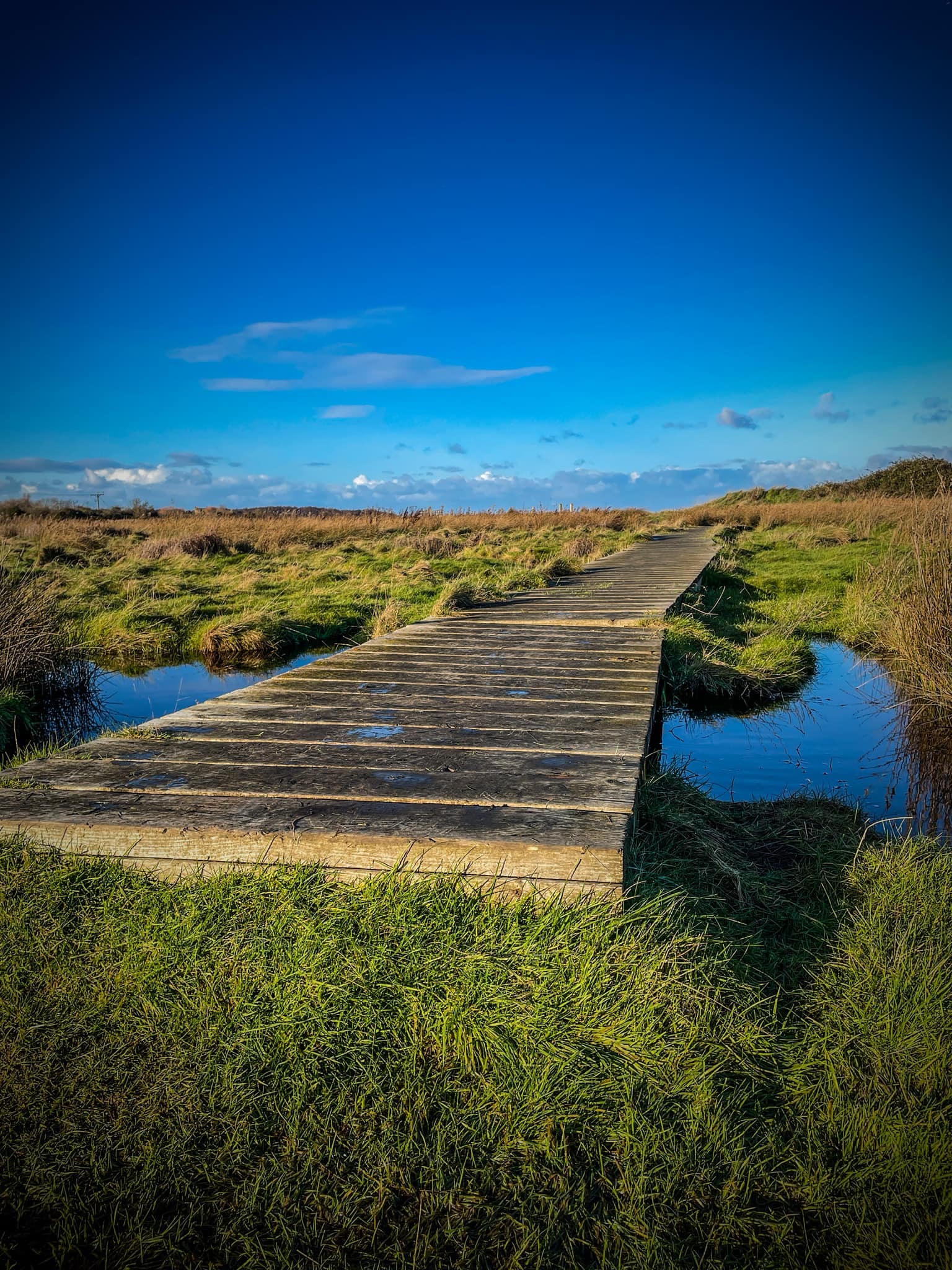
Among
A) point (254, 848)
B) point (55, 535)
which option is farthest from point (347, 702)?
point (55, 535)

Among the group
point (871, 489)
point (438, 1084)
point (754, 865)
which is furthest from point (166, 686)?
point (871, 489)

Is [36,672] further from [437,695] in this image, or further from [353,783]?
[353,783]

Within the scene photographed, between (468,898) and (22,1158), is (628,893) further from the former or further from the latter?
(22,1158)

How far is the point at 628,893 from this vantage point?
6.48 ft

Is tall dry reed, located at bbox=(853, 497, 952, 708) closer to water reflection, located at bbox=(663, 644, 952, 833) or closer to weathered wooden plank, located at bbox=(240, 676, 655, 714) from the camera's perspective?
water reflection, located at bbox=(663, 644, 952, 833)

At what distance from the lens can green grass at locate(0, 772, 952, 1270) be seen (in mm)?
1296

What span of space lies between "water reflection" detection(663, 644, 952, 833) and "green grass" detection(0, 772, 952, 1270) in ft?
8.40

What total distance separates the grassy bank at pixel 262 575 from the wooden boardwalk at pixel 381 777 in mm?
3554

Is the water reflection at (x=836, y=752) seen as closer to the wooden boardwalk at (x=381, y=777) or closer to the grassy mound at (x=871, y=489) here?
the wooden boardwalk at (x=381, y=777)

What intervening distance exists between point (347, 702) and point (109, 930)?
1834 mm

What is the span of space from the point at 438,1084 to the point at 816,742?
4959mm

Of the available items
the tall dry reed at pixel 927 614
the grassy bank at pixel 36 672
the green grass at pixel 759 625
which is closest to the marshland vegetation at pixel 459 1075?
the tall dry reed at pixel 927 614

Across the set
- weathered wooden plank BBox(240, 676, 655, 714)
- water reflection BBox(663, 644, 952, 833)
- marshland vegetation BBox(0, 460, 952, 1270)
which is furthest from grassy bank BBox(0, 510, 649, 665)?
marshland vegetation BBox(0, 460, 952, 1270)

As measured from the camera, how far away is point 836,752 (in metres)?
5.37
